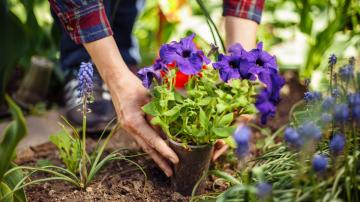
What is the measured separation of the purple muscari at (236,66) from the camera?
4.00 feet

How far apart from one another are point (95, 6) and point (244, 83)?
1.40 feet

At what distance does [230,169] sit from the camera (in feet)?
5.27

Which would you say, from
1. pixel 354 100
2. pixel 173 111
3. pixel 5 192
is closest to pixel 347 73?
pixel 354 100

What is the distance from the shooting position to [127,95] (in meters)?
1.31

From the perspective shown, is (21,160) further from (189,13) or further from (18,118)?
(189,13)

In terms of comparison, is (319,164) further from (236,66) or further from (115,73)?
(115,73)

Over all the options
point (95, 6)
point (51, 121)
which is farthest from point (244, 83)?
point (51, 121)

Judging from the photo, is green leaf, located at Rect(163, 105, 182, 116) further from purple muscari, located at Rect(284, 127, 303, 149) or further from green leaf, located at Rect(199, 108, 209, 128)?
purple muscari, located at Rect(284, 127, 303, 149)

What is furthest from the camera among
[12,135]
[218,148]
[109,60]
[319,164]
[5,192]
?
[218,148]

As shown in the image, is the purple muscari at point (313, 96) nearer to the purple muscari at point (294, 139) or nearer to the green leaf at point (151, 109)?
the purple muscari at point (294, 139)

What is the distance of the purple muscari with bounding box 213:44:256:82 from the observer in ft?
4.00

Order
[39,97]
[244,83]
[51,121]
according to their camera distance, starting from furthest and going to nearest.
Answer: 1. [39,97]
2. [51,121]
3. [244,83]

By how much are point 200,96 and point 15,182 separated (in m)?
0.48

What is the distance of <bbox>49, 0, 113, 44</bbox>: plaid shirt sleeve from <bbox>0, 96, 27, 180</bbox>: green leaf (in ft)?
→ 1.03
